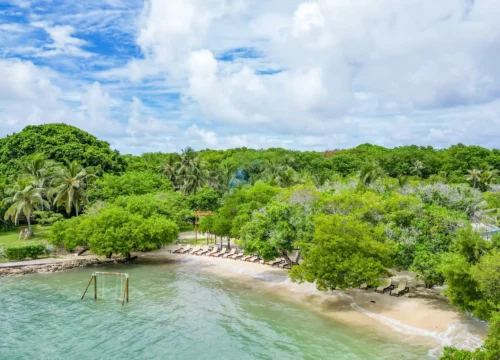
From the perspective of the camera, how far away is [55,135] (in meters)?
56.8

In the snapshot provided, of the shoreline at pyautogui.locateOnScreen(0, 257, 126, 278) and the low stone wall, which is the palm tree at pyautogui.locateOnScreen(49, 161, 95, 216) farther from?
the low stone wall

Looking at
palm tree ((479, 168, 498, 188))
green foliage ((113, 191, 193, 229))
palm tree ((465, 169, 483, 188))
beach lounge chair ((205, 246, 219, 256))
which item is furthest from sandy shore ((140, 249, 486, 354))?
palm tree ((479, 168, 498, 188))

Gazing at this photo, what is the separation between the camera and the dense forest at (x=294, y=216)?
2095cm

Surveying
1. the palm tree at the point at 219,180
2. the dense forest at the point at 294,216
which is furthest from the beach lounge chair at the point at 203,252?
the palm tree at the point at 219,180

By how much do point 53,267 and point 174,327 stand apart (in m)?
17.6

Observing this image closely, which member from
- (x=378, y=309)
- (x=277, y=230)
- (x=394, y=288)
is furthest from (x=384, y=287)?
(x=277, y=230)

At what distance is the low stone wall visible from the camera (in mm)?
32438

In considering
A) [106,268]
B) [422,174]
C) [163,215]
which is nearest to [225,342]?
[106,268]

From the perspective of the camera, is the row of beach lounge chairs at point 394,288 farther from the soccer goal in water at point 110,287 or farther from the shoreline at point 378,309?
the soccer goal in water at point 110,287

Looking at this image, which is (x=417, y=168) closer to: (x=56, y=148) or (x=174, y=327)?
(x=56, y=148)

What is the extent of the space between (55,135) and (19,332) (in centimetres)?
4145

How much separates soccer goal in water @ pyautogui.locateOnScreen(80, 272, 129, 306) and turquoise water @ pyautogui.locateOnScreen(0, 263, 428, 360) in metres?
0.49

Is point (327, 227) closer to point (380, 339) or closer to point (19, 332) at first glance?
point (380, 339)

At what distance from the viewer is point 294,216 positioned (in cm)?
2822
